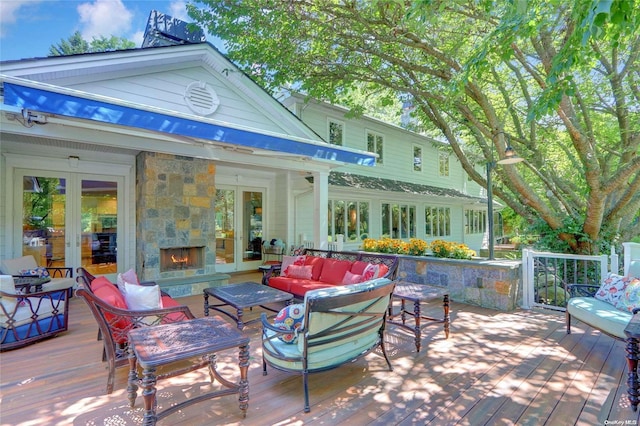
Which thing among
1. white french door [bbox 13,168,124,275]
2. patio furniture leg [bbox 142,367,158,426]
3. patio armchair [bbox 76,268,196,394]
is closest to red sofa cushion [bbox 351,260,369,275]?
patio armchair [bbox 76,268,196,394]

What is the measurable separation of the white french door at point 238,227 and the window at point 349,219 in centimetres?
242

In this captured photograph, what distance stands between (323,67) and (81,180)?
6.01 metres

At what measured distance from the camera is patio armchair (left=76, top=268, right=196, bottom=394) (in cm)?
287

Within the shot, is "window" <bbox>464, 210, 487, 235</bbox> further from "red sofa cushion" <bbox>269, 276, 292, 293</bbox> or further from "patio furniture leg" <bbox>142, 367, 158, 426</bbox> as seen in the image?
"patio furniture leg" <bbox>142, 367, 158, 426</bbox>

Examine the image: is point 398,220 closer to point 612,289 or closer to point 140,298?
point 612,289

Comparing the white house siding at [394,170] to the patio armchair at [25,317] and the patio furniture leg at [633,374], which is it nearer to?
the patio armchair at [25,317]

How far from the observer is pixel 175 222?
6.96m

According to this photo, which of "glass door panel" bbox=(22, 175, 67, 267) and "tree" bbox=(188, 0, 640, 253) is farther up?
"tree" bbox=(188, 0, 640, 253)

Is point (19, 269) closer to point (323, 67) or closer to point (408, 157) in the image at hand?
point (323, 67)

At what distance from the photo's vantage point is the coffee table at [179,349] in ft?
7.25

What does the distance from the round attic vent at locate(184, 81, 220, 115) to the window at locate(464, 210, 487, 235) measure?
14.6 meters

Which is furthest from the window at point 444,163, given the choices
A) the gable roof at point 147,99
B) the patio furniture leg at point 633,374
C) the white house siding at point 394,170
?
the patio furniture leg at point 633,374

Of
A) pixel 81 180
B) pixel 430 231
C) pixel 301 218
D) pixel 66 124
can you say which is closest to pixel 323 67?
pixel 301 218

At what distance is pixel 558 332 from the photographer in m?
4.45
